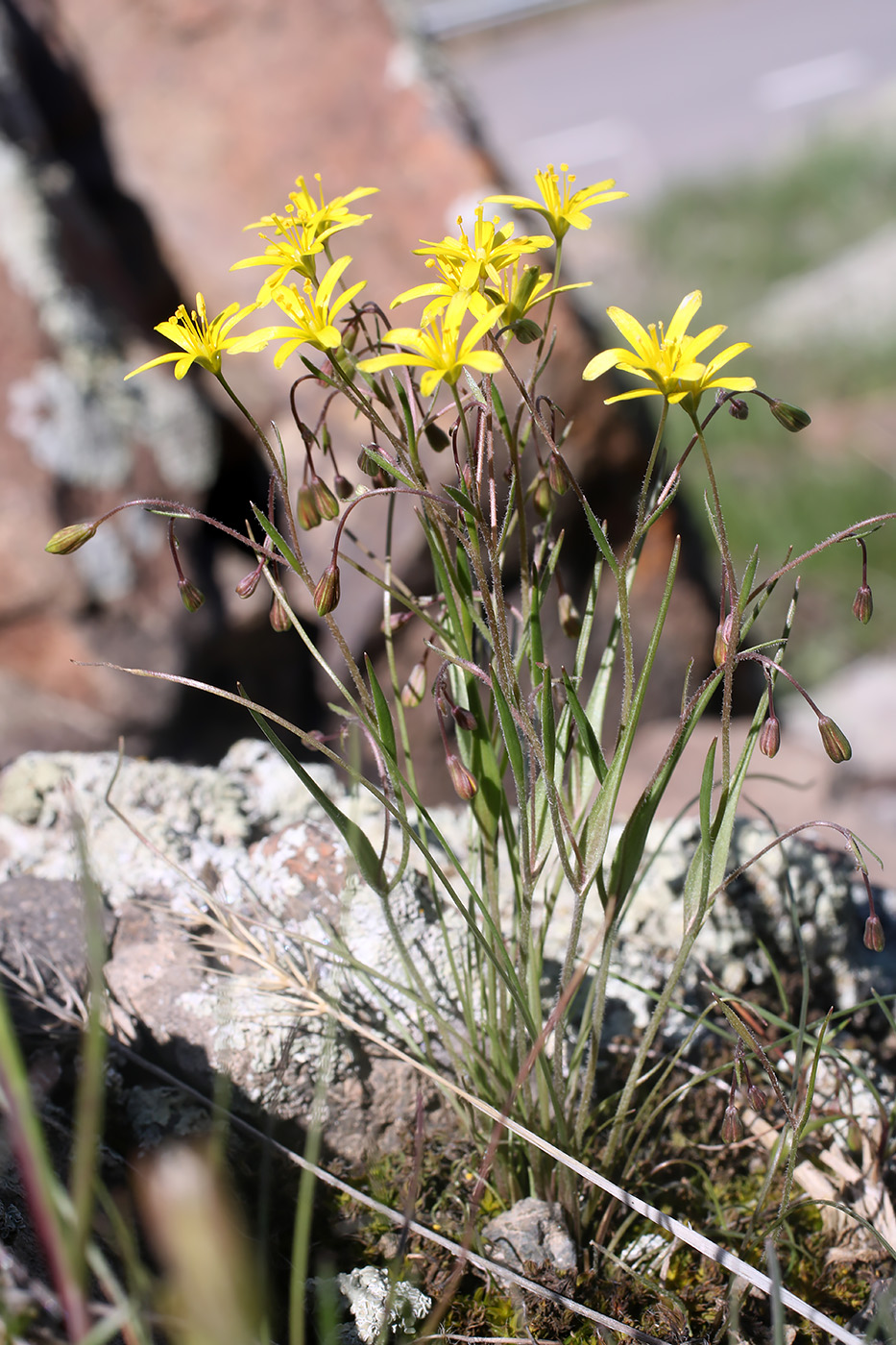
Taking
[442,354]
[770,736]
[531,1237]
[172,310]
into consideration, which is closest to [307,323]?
[442,354]

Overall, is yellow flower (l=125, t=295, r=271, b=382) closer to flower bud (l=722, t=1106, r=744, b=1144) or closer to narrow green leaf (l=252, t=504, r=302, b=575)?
narrow green leaf (l=252, t=504, r=302, b=575)

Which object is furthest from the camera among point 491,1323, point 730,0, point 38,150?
point 730,0

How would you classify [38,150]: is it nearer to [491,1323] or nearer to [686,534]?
[686,534]

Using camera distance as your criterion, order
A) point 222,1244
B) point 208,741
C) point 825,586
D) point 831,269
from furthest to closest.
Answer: point 831,269
point 825,586
point 208,741
point 222,1244

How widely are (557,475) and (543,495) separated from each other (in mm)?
130

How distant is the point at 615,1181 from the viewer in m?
1.41

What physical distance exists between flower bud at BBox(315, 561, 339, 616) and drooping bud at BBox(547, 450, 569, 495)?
281mm

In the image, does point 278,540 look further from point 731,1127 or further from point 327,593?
point 731,1127

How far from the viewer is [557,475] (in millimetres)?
1194

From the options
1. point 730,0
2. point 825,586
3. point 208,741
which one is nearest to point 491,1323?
point 208,741

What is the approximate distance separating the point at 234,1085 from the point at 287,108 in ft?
11.2

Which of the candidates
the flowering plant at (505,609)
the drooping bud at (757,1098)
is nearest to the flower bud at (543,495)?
the flowering plant at (505,609)

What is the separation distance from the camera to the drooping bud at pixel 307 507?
124cm

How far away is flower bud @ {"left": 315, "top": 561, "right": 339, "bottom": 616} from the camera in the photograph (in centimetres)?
111
